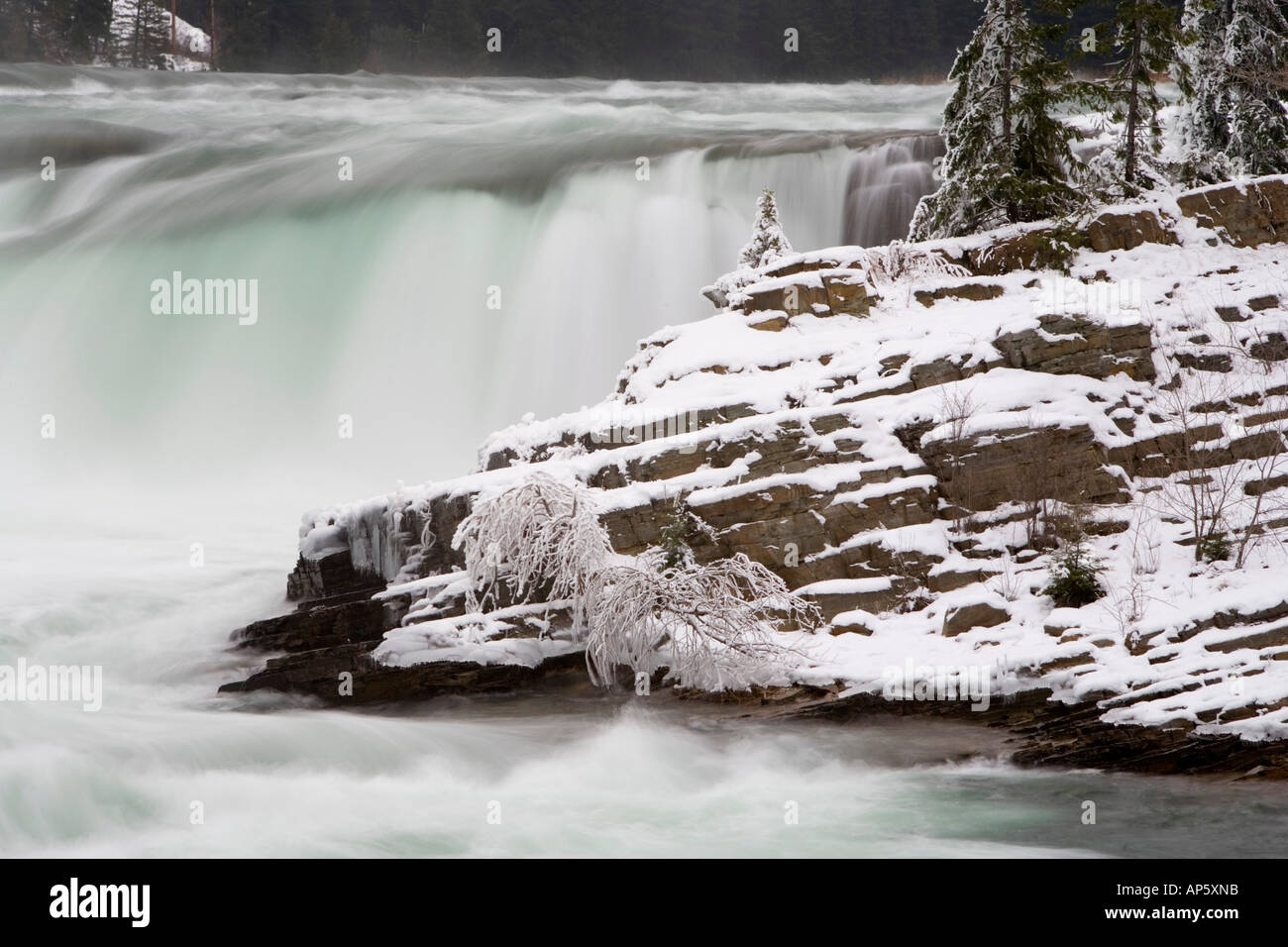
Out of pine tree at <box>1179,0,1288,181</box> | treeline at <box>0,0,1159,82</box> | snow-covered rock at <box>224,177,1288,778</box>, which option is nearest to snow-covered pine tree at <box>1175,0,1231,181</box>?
pine tree at <box>1179,0,1288,181</box>

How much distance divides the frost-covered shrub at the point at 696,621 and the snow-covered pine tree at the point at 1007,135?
10517mm

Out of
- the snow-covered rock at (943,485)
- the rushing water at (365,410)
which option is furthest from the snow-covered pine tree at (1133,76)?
the rushing water at (365,410)

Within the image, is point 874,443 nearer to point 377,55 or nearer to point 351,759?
point 351,759

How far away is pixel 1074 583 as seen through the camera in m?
15.8

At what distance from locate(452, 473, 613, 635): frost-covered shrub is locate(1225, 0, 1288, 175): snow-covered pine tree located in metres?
18.1

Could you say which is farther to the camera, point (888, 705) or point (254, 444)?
point (254, 444)

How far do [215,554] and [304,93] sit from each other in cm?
3008

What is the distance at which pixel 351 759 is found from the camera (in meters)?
14.3

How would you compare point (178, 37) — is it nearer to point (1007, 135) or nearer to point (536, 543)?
point (1007, 135)

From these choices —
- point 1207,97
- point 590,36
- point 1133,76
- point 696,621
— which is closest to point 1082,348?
point 696,621

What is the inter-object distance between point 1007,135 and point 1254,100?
710cm

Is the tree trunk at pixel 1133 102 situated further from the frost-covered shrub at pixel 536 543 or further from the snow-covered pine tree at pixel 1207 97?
the frost-covered shrub at pixel 536 543

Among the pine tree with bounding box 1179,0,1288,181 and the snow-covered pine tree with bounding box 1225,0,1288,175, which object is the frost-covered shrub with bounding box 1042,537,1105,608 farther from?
the snow-covered pine tree with bounding box 1225,0,1288,175
